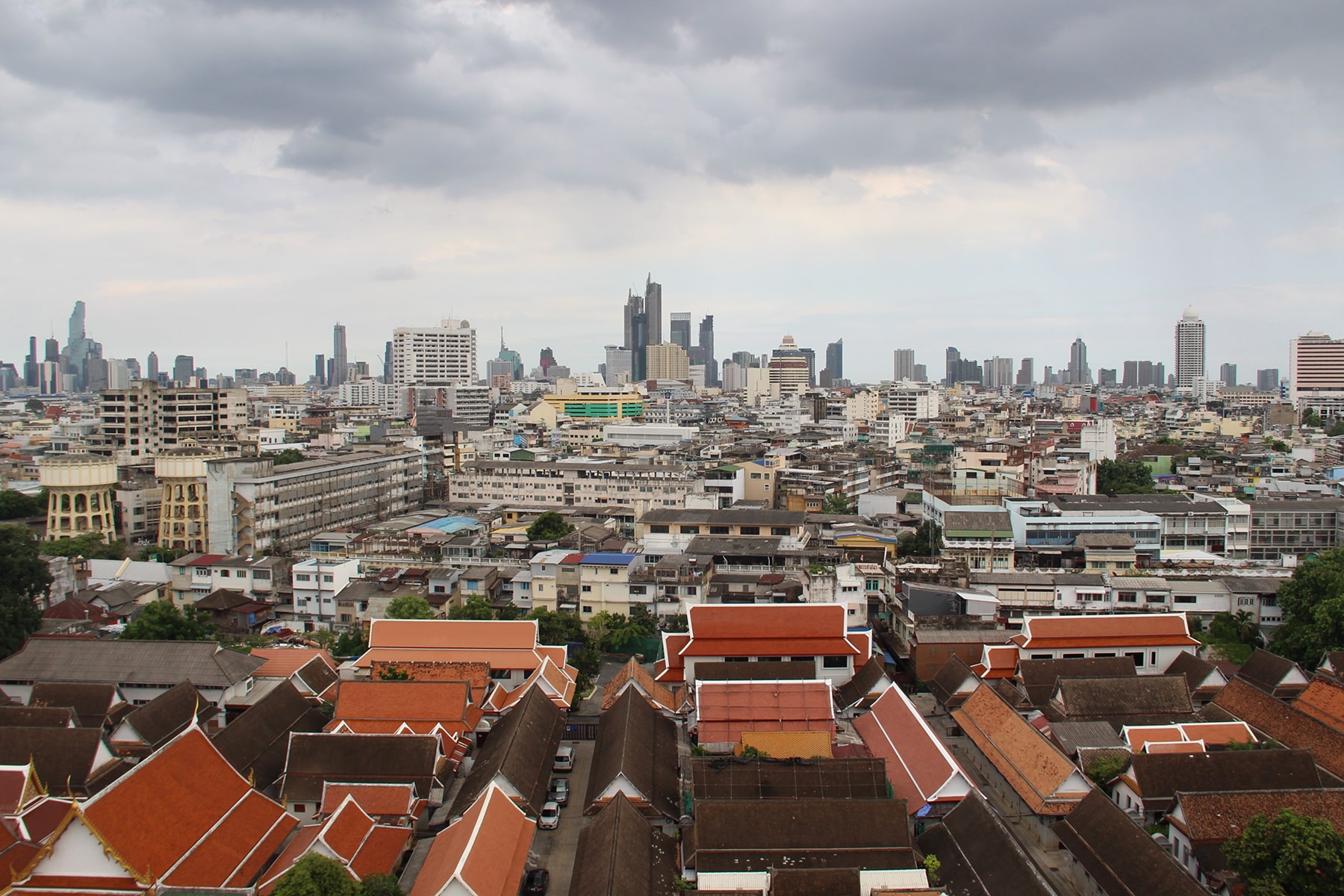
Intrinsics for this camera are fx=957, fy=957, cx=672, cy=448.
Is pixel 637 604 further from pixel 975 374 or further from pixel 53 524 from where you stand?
pixel 975 374

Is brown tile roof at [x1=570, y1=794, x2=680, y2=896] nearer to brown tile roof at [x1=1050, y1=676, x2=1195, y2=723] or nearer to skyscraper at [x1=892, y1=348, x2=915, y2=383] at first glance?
brown tile roof at [x1=1050, y1=676, x2=1195, y2=723]

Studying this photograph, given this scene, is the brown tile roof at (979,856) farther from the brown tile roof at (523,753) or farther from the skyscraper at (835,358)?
the skyscraper at (835,358)

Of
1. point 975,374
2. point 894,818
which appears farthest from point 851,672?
point 975,374

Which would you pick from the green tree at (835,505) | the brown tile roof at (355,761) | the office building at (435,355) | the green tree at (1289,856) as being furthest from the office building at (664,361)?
the green tree at (1289,856)

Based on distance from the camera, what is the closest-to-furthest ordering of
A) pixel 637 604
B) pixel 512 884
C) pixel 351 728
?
1. pixel 512 884
2. pixel 351 728
3. pixel 637 604

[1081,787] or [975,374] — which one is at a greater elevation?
[975,374]

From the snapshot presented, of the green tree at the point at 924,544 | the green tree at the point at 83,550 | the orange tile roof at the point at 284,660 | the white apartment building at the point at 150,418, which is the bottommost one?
the orange tile roof at the point at 284,660
